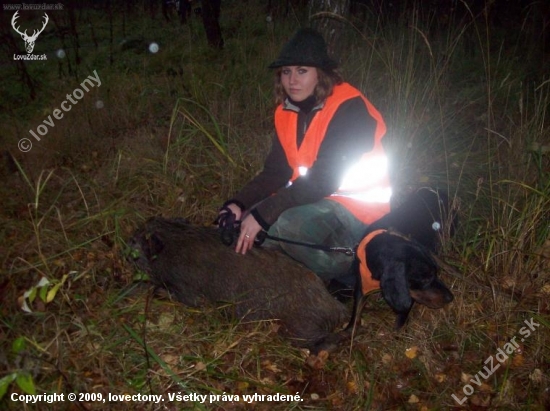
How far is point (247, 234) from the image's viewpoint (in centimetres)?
244

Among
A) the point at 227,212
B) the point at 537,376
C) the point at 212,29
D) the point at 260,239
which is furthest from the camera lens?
the point at 212,29

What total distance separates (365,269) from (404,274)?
0.77 feet

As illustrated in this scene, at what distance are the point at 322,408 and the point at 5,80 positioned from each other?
6.73 metres

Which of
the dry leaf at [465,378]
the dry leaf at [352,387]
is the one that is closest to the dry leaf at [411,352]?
the dry leaf at [465,378]

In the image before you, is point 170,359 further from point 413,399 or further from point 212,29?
point 212,29

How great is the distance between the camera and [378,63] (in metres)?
4.57

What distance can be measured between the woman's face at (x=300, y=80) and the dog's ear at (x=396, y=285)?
1.11m

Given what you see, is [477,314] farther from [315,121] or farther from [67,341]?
[67,341]

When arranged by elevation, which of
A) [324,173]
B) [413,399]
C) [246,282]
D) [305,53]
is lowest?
[413,399]

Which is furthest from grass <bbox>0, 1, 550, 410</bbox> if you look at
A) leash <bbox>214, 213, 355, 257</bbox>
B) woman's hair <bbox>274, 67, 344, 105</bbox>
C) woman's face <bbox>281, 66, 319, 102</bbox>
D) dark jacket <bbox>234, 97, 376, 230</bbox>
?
woman's face <bbox>281, 66, 319, 102</bbox>

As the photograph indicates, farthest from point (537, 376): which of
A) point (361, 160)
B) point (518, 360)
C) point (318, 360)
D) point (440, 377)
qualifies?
point (361, 160)

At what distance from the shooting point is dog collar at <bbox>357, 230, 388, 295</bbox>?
2.29 meters

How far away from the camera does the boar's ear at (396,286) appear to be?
2.11 m

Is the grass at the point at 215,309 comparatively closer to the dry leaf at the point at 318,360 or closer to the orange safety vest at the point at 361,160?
the dry leaf at the point at 318,360
